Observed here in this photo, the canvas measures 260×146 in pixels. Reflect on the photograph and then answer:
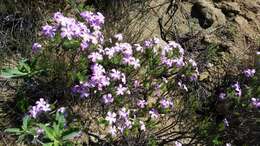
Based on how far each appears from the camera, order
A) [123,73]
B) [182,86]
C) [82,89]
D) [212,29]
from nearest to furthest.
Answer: [82,89]
[123,73]
[182,86]
[212,29]

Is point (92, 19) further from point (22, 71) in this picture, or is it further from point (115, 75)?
point (22, 71)

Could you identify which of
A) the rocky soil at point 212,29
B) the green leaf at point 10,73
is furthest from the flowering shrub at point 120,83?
the rocky soil at point 212,29

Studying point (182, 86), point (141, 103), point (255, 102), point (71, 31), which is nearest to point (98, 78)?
point (71, 31)

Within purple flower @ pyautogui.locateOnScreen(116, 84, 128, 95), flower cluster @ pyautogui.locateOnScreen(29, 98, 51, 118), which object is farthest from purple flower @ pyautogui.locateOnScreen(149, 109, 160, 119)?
flower cluster @ pyautogui.locateOnScreen(29, 98, 51, 118)

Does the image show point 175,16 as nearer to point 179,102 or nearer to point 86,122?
Result: point 179,102

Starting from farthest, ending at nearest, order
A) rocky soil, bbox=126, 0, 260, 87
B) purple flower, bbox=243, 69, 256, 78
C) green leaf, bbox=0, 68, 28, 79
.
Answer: rocky soil, bbox=126, 0, 260, 87 < purple flower, bbox=243, 69, 256, 78 < green leaf, bbox=0, 68, 28, 79

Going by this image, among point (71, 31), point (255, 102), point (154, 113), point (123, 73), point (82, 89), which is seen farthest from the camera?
point (255, 102)

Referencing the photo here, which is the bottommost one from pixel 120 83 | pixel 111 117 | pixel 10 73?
pixel 111 117

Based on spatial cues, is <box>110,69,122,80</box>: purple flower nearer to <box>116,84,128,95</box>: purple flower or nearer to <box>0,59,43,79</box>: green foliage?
<box>116,84,128,95</box>: purple flower
